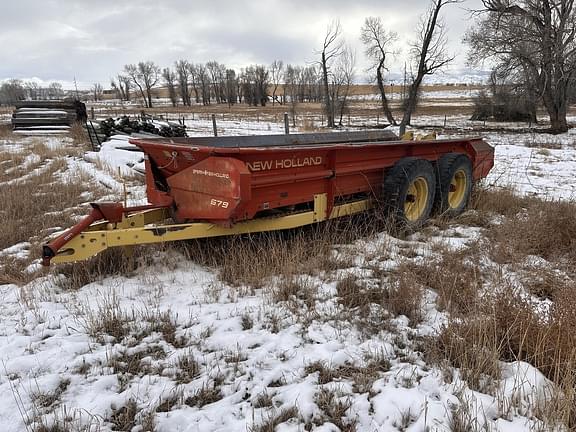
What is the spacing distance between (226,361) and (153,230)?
59.9 inches

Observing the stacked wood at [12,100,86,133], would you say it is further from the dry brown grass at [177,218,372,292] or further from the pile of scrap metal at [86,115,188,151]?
the dry brown grass at [177,218,372,292]

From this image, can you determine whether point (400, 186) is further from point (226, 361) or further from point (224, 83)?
point (224, 83)

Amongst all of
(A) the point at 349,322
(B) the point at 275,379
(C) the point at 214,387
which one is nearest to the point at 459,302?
(A) the point at 349,322

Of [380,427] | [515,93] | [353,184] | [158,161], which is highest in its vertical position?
[515,93]

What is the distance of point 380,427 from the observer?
86.2 inches

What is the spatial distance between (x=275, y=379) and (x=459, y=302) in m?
1.73

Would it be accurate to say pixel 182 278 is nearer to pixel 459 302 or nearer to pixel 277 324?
pixel 277 324

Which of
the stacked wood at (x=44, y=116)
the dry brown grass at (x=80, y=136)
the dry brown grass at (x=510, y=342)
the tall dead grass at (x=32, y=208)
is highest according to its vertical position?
the stacked wood at (x=44, y=116)

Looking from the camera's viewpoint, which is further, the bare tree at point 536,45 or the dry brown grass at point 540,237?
the bare tree at point 536,45

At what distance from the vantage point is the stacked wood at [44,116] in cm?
1916

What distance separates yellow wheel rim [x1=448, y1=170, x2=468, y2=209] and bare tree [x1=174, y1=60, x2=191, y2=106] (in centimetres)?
9516

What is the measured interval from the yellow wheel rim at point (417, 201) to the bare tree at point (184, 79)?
95667 millimetres

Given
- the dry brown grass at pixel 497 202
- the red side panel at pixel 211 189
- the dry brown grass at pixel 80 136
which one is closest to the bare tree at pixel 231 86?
the dry brown grass at pixel 80 136

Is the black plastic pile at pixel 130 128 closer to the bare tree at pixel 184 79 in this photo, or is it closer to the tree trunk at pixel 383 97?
the tree trunk at pixel 383 97
